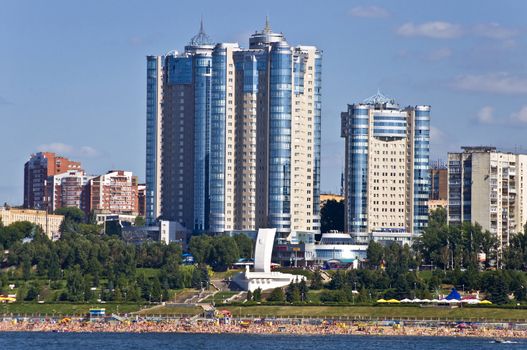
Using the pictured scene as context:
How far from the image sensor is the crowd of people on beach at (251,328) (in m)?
180

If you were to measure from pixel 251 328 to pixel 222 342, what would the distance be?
410 inches

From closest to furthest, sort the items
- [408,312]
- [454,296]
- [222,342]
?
1. [222,342]
2. [408,312]
3. [454,296]

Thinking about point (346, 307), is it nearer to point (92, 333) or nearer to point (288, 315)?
point (288, 315)

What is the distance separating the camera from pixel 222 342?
17312 cm

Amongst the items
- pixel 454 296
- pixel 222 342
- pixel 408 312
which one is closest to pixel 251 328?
pixel 222 342

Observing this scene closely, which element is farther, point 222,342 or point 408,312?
point 408,312

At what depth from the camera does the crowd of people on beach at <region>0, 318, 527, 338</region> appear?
592 feet

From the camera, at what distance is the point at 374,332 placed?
18238 centimetres

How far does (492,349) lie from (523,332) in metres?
16.3

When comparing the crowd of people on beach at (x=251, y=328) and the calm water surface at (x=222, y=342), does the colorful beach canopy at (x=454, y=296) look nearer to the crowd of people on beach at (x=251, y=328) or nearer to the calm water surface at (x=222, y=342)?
the crowd of people on beach at (x=251, y=328)

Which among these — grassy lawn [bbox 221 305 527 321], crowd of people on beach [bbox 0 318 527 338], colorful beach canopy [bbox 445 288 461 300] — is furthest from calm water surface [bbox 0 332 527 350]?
colorful beach canopy [bbox 445 288 461 300]

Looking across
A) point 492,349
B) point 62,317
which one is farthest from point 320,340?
point 62,317

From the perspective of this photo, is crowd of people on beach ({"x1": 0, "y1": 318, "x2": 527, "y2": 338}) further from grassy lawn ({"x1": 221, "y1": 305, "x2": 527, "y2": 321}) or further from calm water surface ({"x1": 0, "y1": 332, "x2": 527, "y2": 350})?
grassy lawn ({"x1": 221, "y1": 305, "x2": 527, "y2": 321})

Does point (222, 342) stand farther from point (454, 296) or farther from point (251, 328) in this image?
point (454, 296)
